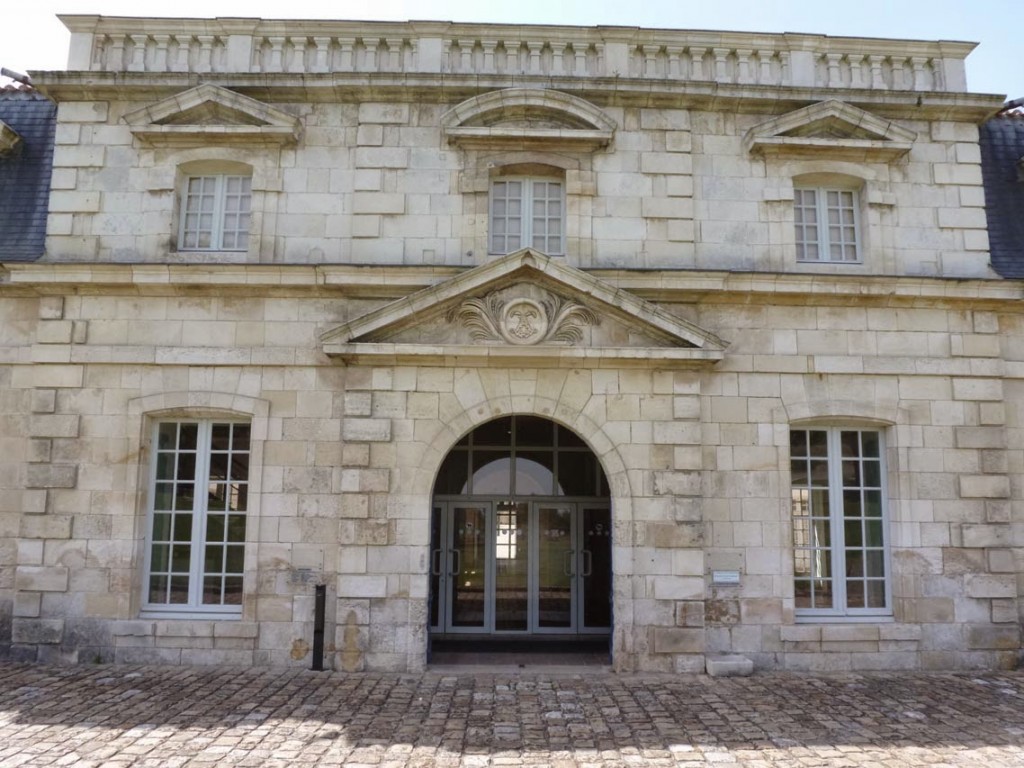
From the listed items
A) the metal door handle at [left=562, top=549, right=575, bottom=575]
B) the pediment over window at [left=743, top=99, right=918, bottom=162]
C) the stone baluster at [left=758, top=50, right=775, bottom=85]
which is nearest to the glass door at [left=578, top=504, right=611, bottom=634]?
the metal door handle at [left=562, top=549, right=575, bottom=575]

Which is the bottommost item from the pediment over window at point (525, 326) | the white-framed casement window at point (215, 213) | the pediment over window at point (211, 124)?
the pediment over window at point (525, 326)

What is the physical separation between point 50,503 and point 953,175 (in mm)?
10574

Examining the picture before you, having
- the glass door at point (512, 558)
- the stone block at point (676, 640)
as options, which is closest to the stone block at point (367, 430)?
the glass door at point (512, 558)

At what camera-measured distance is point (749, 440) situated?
7.92 metres

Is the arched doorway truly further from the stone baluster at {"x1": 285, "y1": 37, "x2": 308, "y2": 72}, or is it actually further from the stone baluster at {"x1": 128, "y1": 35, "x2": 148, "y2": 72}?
the stone baluster at {"x1": 128, "y1": 35, "x2": 148, "y2": 72}

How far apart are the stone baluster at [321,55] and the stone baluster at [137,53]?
1.95 meters

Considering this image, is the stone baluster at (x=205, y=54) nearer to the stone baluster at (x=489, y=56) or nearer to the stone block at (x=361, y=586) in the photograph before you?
the stone baluster at (x=489, y=56)

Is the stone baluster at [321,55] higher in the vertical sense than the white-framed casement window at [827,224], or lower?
higher

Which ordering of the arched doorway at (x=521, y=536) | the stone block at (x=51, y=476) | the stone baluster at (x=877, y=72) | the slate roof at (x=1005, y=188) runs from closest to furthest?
the stone block at (x=51, y=476) < the slate roof at (x=1005, y=188) < the stone baluster at (x=877, y=72) < the arched doorway at (x=521, y=536)

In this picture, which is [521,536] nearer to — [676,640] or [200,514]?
[676,640]

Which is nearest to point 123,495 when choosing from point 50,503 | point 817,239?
point 50,503

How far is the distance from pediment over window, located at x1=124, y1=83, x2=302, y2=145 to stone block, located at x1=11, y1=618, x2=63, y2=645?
5.24 metres

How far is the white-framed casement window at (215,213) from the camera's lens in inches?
329

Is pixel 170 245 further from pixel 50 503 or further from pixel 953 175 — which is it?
pixel 953 175
